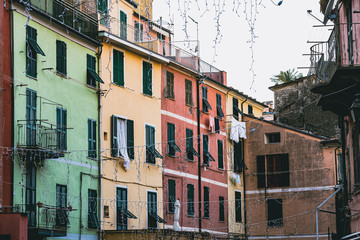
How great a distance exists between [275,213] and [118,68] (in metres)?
16.5

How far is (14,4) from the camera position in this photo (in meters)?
27.9

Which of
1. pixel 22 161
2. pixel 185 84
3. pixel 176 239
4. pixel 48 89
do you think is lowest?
pixel 176 239

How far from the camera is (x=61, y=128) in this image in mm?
30109

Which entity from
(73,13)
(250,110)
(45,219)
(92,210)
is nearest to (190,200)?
(92,210)

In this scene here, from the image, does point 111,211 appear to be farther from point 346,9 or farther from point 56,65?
point 346,9

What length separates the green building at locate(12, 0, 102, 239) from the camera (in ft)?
91.2

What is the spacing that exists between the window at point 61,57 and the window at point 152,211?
8.69 m

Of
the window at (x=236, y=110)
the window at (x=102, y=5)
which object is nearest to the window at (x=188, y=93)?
the window at (x=236, y=110)

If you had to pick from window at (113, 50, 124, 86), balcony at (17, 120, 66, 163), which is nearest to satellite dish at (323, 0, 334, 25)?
balcony at (17, 120, 66, 163)

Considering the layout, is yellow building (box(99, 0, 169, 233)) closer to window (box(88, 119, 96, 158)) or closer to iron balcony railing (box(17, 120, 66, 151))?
window (box(88, 119, 96, 158))

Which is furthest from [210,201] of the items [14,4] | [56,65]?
[14,4]

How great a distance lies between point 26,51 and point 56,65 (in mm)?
2451

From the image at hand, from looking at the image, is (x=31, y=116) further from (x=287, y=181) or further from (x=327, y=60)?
(x=287, y=181)

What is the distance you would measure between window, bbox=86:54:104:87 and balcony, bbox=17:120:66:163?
486cm
